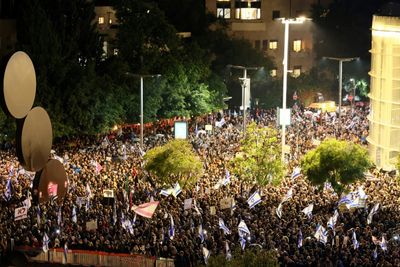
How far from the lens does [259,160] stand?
45.9 meters

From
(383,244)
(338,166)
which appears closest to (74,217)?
(383,244)

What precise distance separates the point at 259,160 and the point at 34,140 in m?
27.1

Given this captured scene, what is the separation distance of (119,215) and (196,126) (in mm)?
31784

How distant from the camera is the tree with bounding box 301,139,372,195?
4441cm

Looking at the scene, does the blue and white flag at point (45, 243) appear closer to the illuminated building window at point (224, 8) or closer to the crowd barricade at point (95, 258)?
the crowd barricade at point (95, 258)

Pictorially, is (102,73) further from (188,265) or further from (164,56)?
(188,265)

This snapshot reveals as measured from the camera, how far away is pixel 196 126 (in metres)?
68.8

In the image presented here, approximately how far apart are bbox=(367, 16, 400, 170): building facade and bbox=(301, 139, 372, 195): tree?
13.5 metres

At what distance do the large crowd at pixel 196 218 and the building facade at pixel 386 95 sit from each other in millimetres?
7304

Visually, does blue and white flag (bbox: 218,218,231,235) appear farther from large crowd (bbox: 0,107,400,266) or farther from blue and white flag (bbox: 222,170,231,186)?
blue and white flag (bbox: 222,170,231,186)

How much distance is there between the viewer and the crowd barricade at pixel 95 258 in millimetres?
32469

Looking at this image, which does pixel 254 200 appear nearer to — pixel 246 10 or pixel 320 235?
pixel 320 235

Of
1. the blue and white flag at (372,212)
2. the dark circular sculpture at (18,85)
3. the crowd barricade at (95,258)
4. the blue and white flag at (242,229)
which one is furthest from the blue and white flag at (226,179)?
the dark circular sculpture at (18,85)

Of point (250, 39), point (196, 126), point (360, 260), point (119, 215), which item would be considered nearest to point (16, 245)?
point (119, 215)
